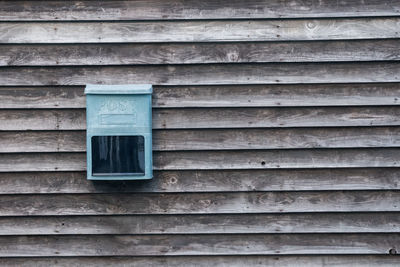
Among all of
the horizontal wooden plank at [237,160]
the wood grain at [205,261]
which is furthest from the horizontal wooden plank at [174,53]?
the wood grain at [205,261]

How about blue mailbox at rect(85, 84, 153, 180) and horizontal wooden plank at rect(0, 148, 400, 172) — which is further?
horizontal wooden plank at rect(0, 148, 400, 172)

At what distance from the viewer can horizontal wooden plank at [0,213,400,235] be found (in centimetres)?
336

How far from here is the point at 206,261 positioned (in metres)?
3.39

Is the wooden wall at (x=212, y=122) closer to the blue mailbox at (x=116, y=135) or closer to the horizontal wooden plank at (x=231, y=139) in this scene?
the horizontal wooden plank at (x=231, y=139)

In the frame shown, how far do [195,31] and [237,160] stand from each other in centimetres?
95

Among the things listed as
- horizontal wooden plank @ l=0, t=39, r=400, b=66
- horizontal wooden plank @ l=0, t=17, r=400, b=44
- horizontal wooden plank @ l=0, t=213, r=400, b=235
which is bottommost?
horizontal wooden plank @ l=0, t=213, r=400, b=235

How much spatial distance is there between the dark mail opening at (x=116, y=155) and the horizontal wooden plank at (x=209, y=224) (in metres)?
0.40

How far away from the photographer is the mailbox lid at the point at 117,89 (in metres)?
3.16

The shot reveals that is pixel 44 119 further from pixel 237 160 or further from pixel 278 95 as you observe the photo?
pixel 278 95

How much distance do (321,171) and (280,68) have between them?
78 cm

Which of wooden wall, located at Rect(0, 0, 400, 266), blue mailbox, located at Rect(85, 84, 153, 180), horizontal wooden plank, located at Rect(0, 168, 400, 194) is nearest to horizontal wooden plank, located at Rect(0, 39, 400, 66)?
wooden wall, located at Rect(0, 0, 400, 266)

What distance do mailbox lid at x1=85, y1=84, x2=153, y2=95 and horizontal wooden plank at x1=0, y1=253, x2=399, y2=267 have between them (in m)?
1.18

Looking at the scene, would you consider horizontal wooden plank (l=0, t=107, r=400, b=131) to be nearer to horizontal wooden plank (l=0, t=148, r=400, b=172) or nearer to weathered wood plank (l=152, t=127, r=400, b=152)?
weathered wood plank (l=152, t=127, r=400, b=152)

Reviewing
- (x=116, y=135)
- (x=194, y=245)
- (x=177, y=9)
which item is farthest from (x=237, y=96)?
(x=194, y=245)
